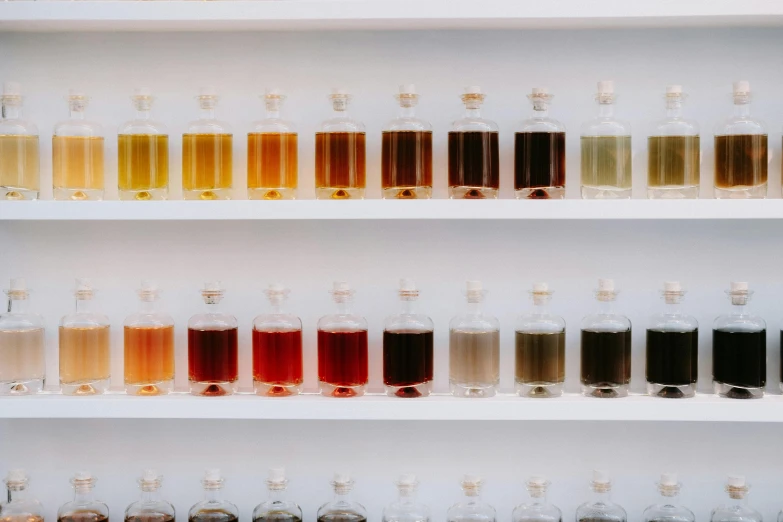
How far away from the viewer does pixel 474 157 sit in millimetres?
1448

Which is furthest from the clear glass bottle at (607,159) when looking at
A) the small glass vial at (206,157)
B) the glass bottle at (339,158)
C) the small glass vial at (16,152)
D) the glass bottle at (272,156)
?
the small glass vial at (16,152)

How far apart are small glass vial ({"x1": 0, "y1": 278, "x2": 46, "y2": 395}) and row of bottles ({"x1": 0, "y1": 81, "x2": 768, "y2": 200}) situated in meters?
0.19

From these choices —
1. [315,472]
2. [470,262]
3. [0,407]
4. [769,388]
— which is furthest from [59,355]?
[769,388]

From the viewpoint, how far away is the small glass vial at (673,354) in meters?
1.43

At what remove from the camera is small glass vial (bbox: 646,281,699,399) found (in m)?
1.43

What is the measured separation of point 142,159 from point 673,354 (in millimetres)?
1000

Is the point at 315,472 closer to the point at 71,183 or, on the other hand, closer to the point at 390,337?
the point at 390,337

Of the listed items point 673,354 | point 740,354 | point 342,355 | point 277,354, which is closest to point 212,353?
point 277,354

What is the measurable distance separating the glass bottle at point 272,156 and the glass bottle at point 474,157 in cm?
29

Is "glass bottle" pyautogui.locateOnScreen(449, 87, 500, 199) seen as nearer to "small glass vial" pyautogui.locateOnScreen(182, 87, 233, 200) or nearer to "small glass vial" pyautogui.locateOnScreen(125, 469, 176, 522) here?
"small glass vial" pyautogui.locateOnScreen(182, 87, 233, 200)

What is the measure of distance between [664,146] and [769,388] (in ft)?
1.63

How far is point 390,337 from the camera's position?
1.45m

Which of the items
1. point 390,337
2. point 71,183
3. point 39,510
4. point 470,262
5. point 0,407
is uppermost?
point 71,183

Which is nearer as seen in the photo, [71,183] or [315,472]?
[71,183]
